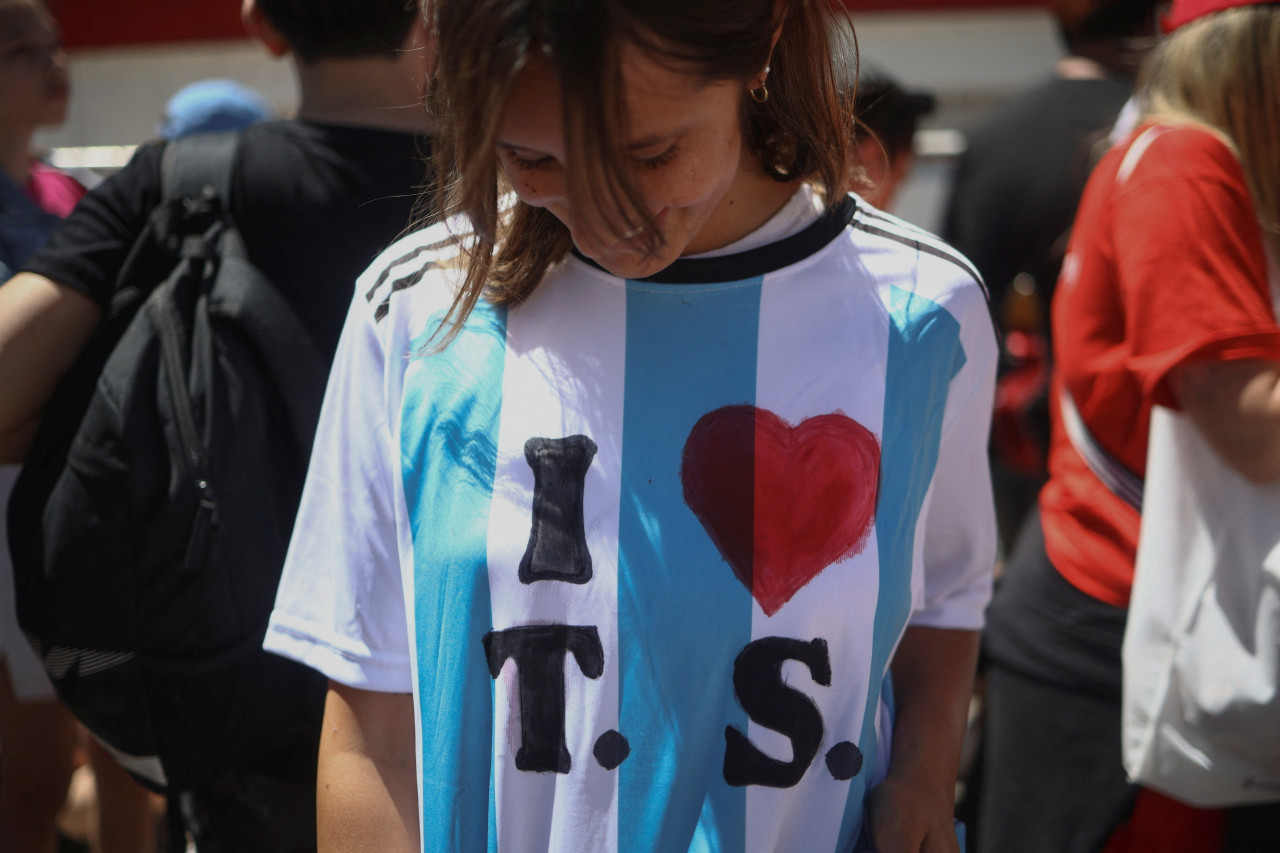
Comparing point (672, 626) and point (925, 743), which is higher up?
point (672, 626)

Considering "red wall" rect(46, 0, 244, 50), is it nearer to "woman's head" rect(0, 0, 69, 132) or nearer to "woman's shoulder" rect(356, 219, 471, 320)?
"woman's head" rect(0, 0, 69, 132)

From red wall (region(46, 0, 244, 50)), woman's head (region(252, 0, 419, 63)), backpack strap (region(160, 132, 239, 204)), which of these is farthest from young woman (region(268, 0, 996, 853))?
red wall (region(46, 0, 244, 50))

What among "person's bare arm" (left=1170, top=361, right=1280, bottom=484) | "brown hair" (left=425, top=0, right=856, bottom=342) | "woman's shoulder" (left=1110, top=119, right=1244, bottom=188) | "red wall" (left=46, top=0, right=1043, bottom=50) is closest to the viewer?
"brown hair" (left=425, top=0, right=856, bottom=342)

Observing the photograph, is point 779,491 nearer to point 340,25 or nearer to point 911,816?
point 911,816

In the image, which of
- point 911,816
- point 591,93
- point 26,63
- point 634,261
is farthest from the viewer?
point 26,63

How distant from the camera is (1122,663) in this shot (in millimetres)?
1758

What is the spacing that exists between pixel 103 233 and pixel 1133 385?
59.1 inches

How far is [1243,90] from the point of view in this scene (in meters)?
1.59

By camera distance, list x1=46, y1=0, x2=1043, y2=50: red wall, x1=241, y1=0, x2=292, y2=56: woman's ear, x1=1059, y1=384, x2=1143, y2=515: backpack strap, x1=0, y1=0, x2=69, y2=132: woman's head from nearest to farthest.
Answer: x1=1059, y1=384, x2=1143, y2=515: backpack strap, x1=241, y1=0, x2=292, y2=56: woman's ear, x1=0, y1=0, x2=69, y2=132: woman's head, x1=46, y1=0, x2=1043, y2=50: red wall

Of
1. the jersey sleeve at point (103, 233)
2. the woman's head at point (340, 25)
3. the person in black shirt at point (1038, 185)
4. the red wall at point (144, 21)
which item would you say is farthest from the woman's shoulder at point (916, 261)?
the red wall at point (144, 21)

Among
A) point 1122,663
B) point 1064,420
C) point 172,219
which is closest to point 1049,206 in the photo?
point 1064,420

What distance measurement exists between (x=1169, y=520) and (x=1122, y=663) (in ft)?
1.00

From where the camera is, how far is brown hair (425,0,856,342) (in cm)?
92

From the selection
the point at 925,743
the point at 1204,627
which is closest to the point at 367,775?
the point at 925,743
